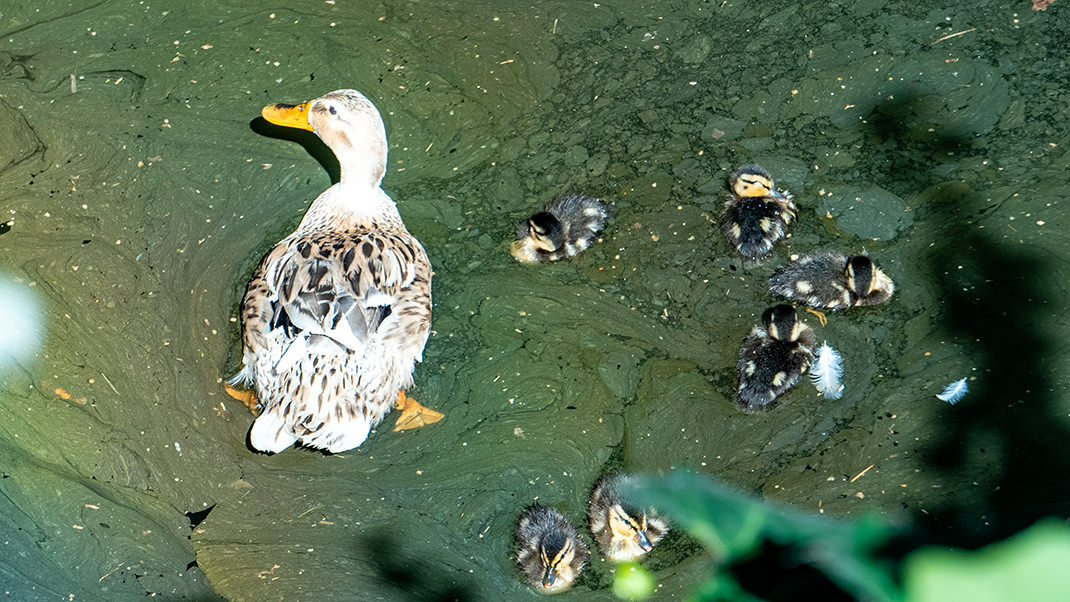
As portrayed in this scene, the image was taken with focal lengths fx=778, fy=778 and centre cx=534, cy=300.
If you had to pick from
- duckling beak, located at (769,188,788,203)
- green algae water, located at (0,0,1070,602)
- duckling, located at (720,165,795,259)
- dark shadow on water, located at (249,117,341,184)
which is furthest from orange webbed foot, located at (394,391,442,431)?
duckling beak, located at (769,188,788,203)

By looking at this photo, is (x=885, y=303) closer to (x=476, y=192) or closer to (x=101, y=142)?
(x=476, y=192)

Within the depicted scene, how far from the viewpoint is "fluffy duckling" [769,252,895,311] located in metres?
2.78

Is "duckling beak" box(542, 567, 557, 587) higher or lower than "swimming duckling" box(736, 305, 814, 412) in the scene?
lower

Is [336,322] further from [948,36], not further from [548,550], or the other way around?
[948,36]

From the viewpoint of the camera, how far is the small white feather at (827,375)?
2.87 metres

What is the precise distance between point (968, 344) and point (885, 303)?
323 mm

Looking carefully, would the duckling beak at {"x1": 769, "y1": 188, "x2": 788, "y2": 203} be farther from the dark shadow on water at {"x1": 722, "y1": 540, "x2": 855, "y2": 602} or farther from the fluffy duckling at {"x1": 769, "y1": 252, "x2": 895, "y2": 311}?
the dark shadow on water at {"x1": 722, "y1": 540, "x2": 855, "y2": 602}

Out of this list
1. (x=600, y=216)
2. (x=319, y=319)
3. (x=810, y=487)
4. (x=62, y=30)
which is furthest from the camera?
(x=62, y=30)

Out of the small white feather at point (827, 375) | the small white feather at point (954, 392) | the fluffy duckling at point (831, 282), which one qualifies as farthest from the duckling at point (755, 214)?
the small white feather at point (954, 392)

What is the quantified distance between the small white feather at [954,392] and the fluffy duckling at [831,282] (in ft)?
1.27

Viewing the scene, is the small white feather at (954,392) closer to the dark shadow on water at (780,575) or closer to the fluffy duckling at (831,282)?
the fluffy duckling at (831,282)

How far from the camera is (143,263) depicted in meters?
3.05

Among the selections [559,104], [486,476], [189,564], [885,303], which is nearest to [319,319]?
[486,476]

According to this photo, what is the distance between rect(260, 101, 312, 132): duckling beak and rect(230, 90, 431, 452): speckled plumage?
0.26ft
